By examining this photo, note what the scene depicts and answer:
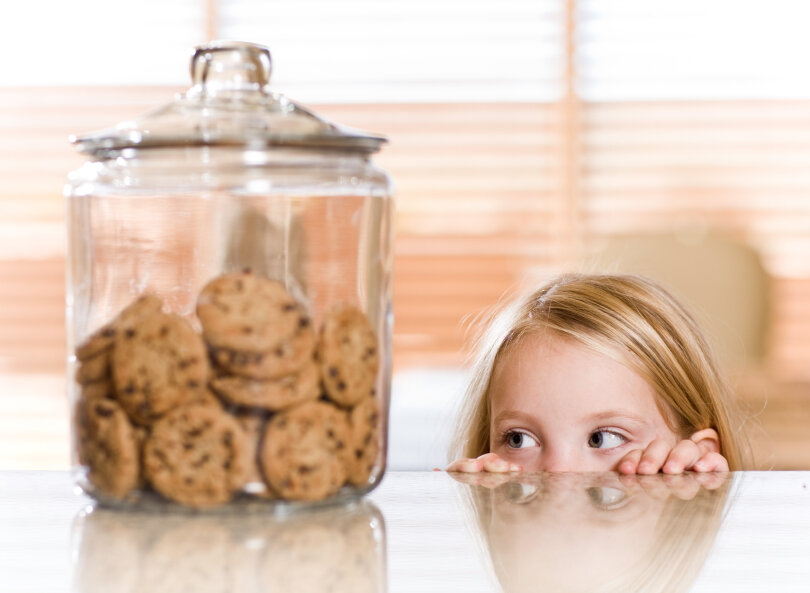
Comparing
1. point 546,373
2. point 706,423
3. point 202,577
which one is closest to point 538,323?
point 546,373

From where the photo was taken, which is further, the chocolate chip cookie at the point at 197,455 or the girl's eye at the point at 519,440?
the girl's eye at the point at 519,440

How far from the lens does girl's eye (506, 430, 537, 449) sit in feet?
3.68

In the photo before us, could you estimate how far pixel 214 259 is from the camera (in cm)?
49

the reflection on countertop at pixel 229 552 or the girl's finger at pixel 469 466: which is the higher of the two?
the reflection on countertop at pixel 229 552

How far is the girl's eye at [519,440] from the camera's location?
1.12 meters

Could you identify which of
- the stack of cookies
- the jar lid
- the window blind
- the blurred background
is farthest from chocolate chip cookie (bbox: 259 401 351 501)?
the window blind

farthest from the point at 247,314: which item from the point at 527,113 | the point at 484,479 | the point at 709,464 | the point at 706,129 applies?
the point at 706,129

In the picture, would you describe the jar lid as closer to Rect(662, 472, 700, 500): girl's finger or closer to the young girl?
Rect(662, 472, 700, 500): girl's finger

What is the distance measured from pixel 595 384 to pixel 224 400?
757mm

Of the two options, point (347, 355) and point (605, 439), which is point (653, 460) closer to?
point (605, 439)

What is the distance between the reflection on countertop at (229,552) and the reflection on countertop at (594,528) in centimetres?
5

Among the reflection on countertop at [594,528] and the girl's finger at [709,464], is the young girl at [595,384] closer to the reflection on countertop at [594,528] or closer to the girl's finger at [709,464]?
the girl's finger at [709,464]

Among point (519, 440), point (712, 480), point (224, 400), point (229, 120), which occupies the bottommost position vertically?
point (519, 440)

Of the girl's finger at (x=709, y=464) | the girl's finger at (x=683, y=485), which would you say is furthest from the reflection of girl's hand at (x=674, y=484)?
the girl's finger at (x=709, y=464)
